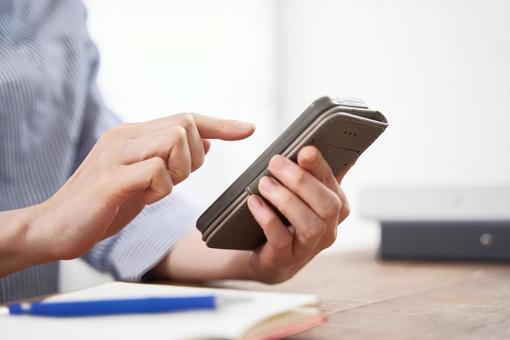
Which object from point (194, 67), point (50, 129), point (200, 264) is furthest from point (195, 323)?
point (194, 67)

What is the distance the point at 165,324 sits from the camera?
0.37 meters

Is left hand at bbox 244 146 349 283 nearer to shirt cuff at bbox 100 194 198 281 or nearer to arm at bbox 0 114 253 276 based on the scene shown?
arm at bbox 0 114 253 276

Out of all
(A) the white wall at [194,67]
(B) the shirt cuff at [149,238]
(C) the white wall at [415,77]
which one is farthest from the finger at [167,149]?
(C) the white wall at [415,77]

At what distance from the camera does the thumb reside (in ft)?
2.02

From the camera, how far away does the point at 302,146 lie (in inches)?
22.0

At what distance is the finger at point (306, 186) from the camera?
56 centimetres

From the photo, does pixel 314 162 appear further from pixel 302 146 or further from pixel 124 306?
pixel 124 306

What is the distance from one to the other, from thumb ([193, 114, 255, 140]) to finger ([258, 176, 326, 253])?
2.6 inches

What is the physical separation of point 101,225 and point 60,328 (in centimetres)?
22

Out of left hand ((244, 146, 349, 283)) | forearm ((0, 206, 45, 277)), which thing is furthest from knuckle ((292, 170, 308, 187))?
forearm ((0, 206, 45, 277))

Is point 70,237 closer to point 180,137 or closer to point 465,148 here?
point 180,137

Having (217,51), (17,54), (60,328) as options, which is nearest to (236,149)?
(217,51)

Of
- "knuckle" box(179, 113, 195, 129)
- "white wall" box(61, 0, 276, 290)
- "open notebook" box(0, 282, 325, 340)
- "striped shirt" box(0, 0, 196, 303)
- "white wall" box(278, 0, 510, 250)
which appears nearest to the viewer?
"open notebook" box(0, 282, 325, 340)

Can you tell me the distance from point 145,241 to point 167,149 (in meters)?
0.32
